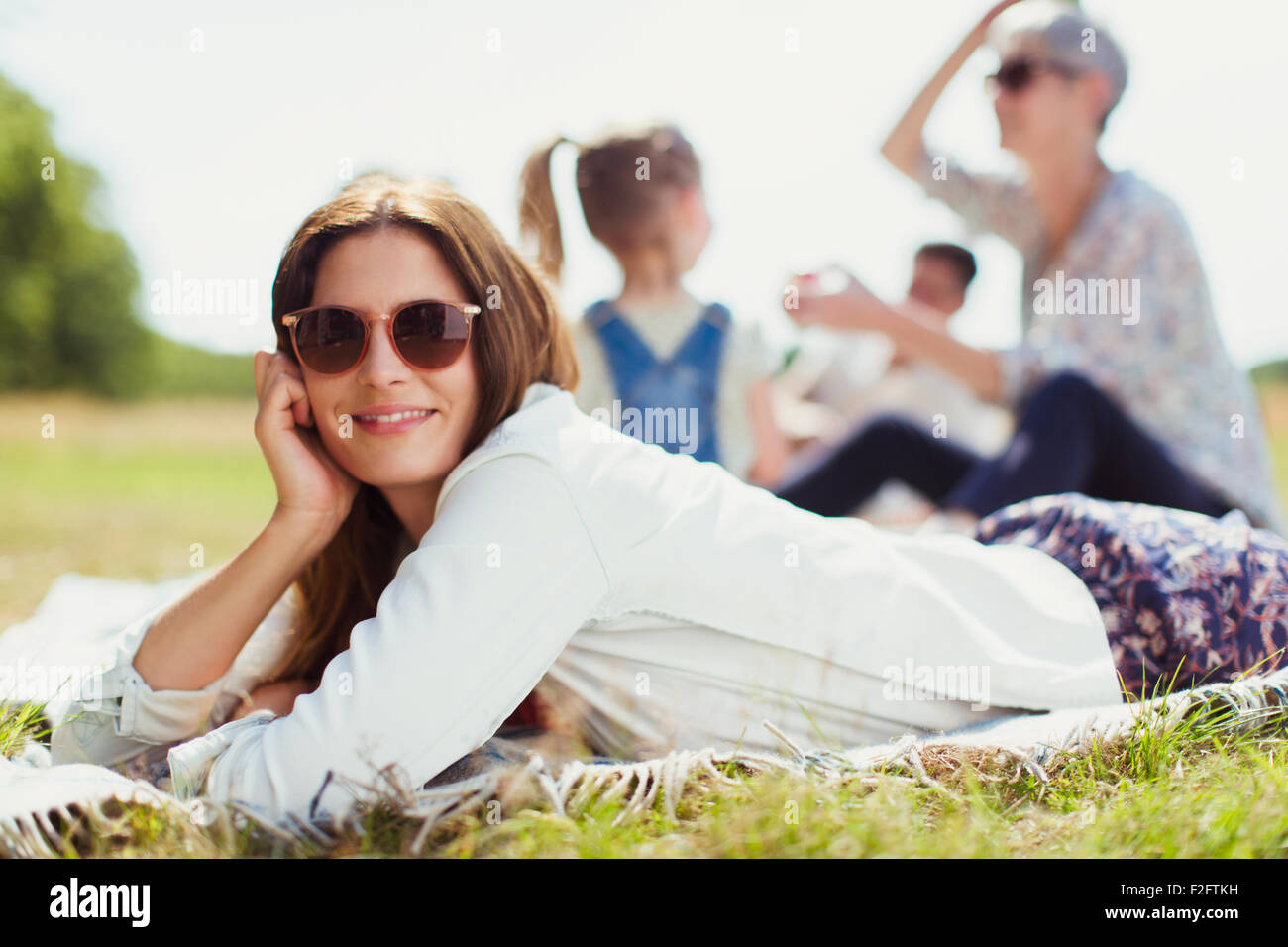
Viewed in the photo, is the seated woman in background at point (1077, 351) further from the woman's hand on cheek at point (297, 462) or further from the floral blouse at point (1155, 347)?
the woman's hand on cheek at point (297, 462)

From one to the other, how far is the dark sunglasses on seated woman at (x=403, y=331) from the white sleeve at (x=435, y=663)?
0.36m

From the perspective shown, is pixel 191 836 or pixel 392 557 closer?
pixel 191 836

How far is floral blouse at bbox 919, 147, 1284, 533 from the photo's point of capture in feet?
12.7

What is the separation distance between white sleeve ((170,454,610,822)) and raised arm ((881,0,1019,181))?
3.59 meters

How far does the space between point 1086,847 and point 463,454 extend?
1.40 m

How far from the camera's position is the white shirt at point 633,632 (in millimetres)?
1647

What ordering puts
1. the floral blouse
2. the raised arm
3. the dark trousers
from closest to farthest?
the dark trousers, the floral blouse, the raised arm

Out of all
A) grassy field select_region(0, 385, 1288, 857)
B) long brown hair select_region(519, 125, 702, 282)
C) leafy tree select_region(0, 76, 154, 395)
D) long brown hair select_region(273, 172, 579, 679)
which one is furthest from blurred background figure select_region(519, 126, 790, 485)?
leafy tree select_region(0, 76, 154, 395)

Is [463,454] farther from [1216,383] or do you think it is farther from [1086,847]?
[1216,383]

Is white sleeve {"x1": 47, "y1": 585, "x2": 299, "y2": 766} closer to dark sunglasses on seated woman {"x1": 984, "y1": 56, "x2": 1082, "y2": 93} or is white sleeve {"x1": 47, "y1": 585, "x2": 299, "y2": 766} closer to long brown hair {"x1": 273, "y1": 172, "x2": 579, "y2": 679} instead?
long brown hair {"x1": 273, "y1": 172, "x2": 579, "y2": 679}

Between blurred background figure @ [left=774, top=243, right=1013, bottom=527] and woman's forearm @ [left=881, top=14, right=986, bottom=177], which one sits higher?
woman's forearm @ [left=881, top=14, right=986, bottom=177]

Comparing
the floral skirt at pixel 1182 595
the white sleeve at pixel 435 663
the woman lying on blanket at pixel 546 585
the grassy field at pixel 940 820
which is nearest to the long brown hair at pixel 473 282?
the woman lying on blanket at pixel 546 585
